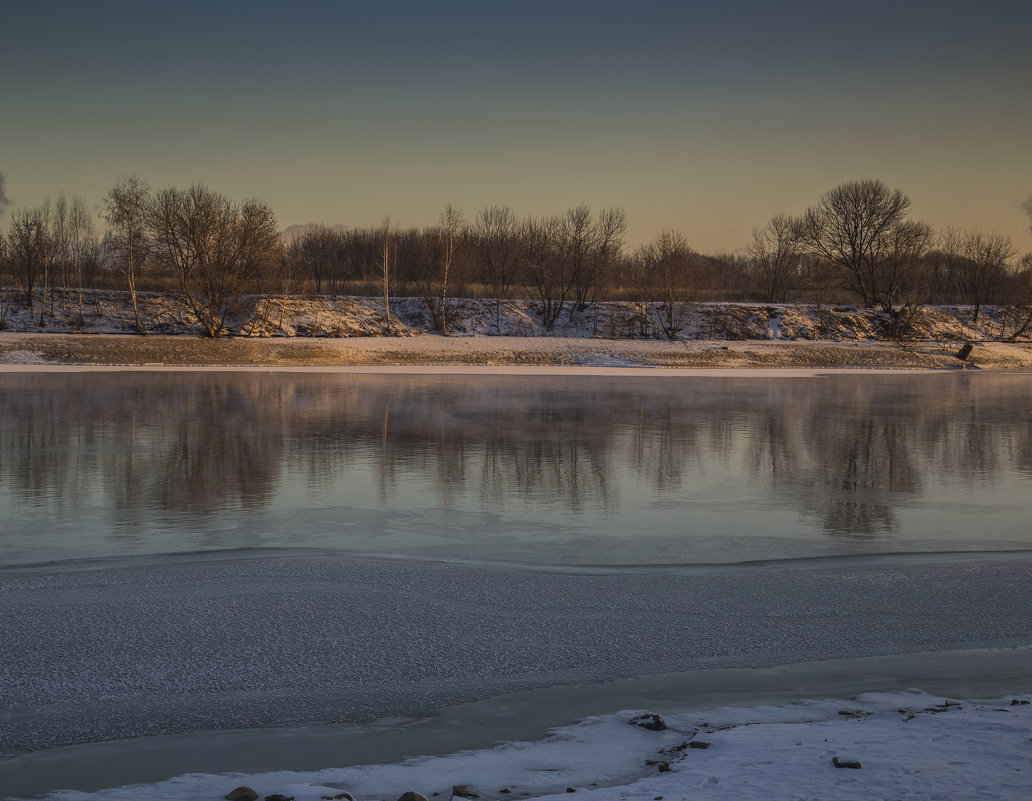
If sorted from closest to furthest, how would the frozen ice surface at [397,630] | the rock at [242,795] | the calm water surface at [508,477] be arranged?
1. the rock at [242,795]
2. the frozen ice surface at [397,630]
3. the calm water surface at [508,477]

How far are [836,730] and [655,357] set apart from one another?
133 ft

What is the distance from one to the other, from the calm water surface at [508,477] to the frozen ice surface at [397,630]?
2.61 feet

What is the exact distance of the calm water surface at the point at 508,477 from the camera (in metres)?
8.65

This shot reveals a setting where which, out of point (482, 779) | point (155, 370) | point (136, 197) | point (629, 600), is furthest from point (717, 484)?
point (136, 197)

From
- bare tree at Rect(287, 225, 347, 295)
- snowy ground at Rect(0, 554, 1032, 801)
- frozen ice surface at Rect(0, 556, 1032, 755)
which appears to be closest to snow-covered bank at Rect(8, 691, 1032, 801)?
snowy ground at Rect(0, 554, 1032, 801)

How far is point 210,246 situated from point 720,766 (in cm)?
4753

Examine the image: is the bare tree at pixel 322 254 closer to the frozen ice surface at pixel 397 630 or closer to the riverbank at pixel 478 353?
the riverbank at pixel 478 353

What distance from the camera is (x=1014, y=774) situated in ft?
12.5

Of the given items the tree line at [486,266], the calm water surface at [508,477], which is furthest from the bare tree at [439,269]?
the calm water surface at [508,477]

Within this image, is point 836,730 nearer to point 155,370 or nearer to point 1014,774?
point 1014,774

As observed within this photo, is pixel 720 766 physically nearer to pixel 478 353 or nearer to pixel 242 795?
pixel 242 795

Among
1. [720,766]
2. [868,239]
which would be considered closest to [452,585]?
[720,766]

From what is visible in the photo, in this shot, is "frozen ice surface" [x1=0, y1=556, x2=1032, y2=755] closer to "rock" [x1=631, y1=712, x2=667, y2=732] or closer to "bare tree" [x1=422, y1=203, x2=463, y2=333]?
"rock" [x1=631, y1=712, x2=667, y2=732]

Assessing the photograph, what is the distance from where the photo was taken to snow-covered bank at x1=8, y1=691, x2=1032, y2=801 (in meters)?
3.74
